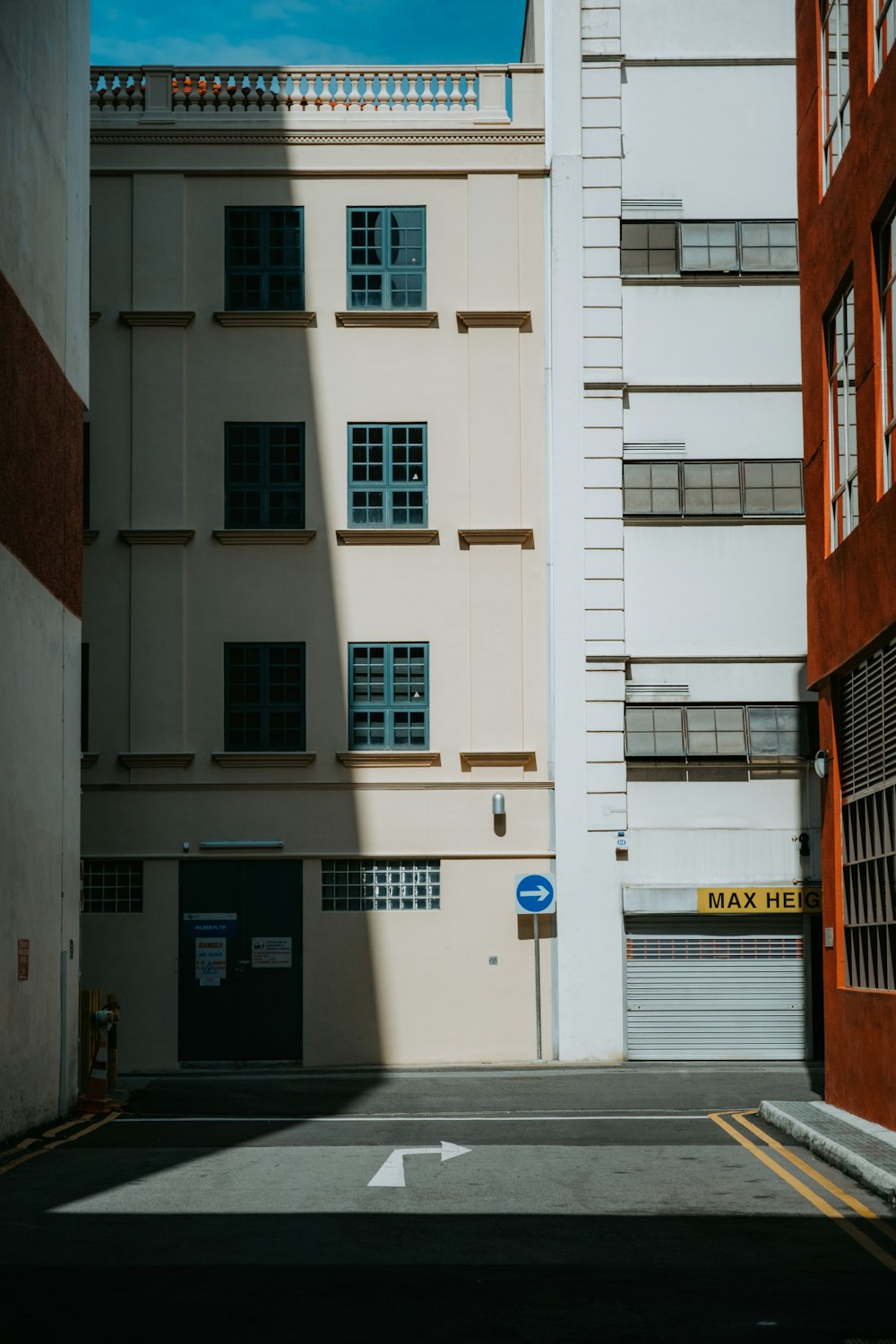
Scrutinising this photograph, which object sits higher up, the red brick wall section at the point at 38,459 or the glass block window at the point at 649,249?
the glass block window at the point at 649,249

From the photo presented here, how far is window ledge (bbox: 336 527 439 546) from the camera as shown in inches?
1065

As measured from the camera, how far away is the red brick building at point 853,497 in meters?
15.7

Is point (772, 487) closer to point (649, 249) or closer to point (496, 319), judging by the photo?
point (649, 249)

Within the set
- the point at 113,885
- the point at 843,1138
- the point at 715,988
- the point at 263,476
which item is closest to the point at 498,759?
the point at 715,988

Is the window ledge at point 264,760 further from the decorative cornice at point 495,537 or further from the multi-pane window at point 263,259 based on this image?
the multi-pane window at point 263,259

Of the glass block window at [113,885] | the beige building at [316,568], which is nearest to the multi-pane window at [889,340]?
the beige building at [316,568]

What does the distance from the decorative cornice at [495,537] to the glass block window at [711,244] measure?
5.06 m

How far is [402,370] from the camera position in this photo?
2753 cm

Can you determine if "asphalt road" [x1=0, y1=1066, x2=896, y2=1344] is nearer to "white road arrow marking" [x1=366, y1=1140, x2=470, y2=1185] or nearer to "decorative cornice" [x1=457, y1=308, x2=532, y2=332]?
"white road arrow marking" [x1=366, y1=1140, x2=470, y2=1185]

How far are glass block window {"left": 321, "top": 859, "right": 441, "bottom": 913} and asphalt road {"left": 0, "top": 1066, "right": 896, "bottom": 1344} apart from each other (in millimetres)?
8161

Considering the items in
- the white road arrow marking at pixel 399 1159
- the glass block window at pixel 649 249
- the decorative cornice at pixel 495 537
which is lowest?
the white road arrow marking at pixel 399 1159

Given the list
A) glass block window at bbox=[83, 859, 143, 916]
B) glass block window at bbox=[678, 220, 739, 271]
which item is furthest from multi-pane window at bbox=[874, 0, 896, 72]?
glass block window at bbox=[83, 859, 143, 916]

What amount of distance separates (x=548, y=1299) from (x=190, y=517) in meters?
20.1

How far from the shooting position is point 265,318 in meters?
27.5
